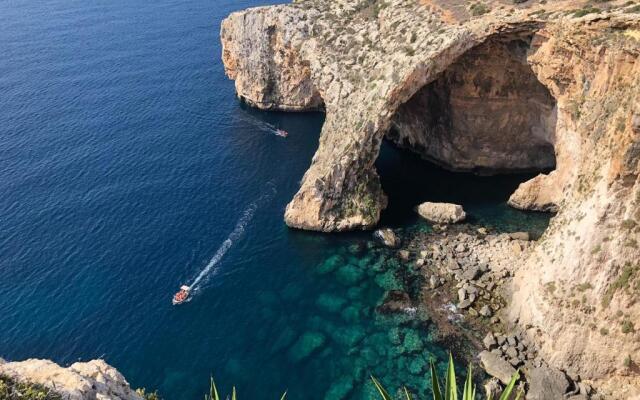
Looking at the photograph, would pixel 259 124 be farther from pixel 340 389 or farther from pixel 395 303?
pixel 340 389

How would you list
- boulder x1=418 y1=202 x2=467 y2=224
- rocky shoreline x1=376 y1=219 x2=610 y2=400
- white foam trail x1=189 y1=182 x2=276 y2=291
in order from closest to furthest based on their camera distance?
rocky shoreline x1=376 y1=219 x2=610 y2=400
white foam trail x1=189 y1=182 x2=276 y2=291
boulder x1=418 y1=202 x2=467 y2=224

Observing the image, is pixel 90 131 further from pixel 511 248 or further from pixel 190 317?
pixel 511 248

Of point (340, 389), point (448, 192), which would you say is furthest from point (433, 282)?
point (448, 192)

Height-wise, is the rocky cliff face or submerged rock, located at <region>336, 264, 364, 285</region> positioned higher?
the rocky cliff face

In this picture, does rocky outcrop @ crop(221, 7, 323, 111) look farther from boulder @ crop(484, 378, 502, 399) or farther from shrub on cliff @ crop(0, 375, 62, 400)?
shrub on cliff @ crop(0, 375, 62, 400)

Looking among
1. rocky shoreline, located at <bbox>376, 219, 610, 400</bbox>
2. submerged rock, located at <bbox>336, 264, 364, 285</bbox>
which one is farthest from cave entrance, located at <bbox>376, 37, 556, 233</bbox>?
submerged rock, located at <bbox>336, 264, 364, 285</bbox>

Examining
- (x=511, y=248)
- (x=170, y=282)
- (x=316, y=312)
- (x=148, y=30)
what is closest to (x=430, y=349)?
(x=316, y=312)
